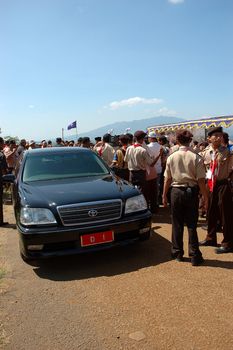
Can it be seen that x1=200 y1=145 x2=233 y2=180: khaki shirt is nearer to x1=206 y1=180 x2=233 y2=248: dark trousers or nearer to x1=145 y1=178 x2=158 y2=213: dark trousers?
x1=206 y1=180 x2=233 y2=248: dark trousers

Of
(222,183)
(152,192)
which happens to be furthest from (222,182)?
(152,192)

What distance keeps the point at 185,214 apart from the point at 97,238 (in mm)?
1268

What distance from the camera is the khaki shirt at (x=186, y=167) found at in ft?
15.3

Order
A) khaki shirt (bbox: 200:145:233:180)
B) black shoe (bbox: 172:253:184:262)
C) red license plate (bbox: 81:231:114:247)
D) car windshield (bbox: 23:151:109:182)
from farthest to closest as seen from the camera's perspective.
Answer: car windshield (bbox: 23:151:109:182), khaki shirt (bbox: 200:145:233:180), black shoe (bbox: 172:253:184:262), red license plate (bbox: 81:231:114:247)

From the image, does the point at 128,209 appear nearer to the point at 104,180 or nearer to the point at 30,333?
the point at 104,180

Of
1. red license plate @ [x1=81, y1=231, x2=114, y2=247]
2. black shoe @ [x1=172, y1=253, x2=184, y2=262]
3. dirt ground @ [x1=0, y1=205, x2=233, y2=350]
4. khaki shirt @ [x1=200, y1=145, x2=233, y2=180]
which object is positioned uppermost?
khaki shirt @ [x1=200, y1=145, x2=233, y2=180]

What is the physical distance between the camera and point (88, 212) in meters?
4.65

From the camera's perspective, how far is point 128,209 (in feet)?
16.2

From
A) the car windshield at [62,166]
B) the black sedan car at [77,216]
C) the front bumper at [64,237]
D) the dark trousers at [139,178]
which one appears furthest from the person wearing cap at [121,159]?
the front bumper at [64,237]

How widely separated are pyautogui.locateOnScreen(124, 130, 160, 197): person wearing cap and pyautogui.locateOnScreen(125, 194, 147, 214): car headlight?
1.98 meters

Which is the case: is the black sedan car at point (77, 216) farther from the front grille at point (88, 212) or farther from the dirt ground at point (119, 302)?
the dirt ground at point (119, 302)

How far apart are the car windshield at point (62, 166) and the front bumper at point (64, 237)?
1253 mm

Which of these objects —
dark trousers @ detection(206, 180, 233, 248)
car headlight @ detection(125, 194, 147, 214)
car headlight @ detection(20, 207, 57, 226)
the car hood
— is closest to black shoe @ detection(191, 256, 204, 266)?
dark trousers @ detection(206, 180, 233, 248)

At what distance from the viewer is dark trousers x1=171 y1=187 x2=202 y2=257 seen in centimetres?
473
